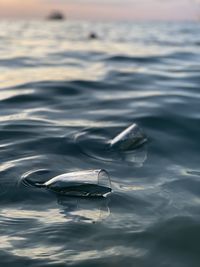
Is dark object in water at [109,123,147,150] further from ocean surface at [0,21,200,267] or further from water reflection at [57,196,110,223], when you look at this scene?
water reflection at [57,196,110,223]

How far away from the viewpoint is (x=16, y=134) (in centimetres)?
504

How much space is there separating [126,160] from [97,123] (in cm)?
135

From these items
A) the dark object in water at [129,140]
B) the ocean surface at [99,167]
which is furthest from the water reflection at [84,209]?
the dark object in water at [129,140]

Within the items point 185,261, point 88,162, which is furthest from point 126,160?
point 185,261

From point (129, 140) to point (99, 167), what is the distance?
0.75m

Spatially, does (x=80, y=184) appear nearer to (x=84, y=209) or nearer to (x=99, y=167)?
(x=84, y=209)

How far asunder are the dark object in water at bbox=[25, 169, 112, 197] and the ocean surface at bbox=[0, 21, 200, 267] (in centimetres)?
7

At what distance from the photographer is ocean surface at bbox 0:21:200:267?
2.71m

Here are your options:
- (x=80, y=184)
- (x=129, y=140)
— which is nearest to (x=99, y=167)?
(x=80, y=184)

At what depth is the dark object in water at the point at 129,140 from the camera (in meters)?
4.65

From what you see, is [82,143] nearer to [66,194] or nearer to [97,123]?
[97,123]

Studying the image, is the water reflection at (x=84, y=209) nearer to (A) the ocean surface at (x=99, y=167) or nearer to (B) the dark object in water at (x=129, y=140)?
(A) the ocean surface at (x=99, y=167)

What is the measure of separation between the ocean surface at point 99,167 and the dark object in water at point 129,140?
0.30ft

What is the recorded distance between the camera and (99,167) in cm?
408
